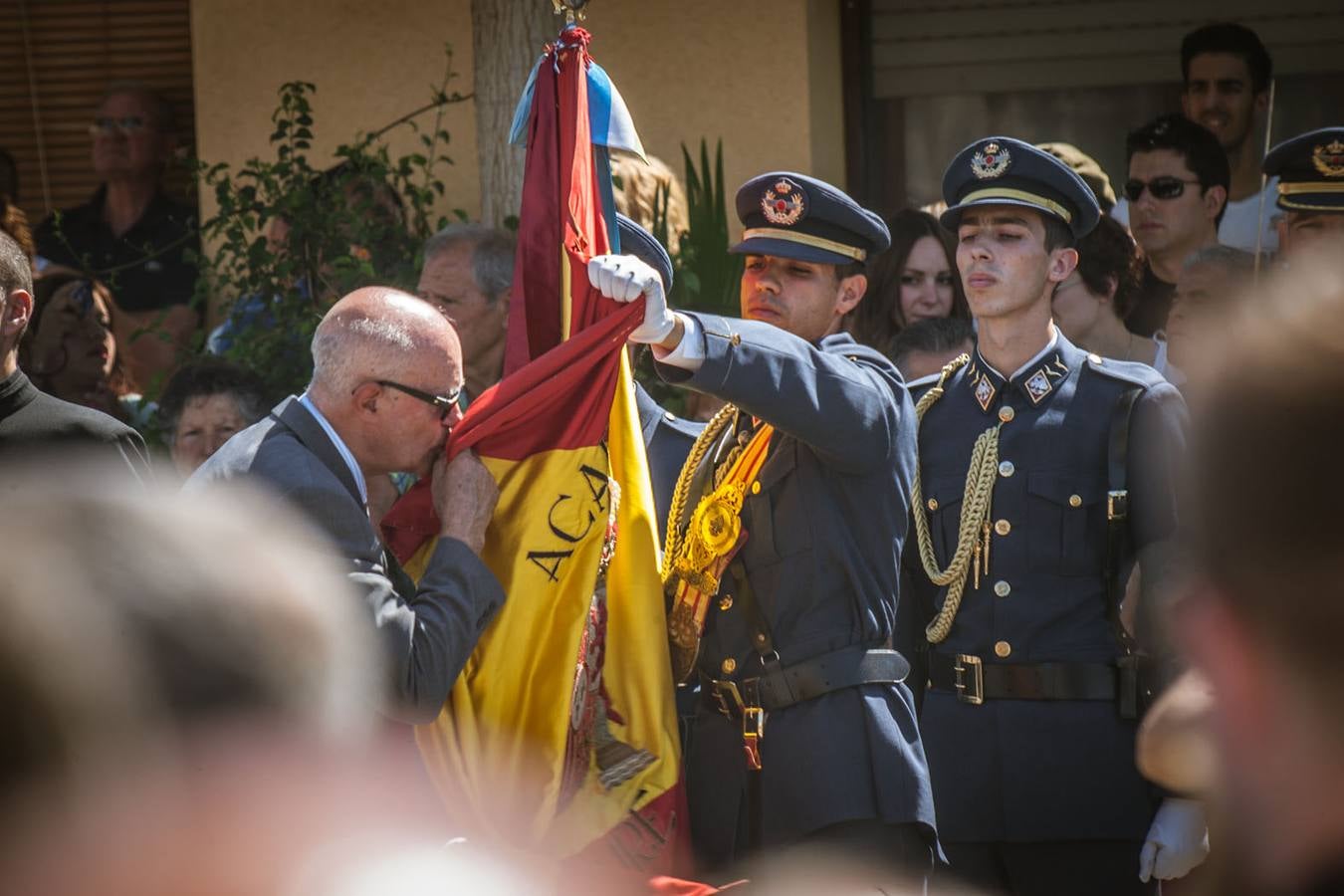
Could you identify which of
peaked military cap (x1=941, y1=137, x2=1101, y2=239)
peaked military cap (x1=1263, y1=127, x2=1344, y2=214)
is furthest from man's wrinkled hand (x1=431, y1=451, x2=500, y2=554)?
peaked military cap (x1=1263, y1=127, x2=1344, y2=214)

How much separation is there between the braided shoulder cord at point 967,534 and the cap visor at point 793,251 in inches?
20.2

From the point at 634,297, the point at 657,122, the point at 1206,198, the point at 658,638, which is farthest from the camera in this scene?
the point at 657,122

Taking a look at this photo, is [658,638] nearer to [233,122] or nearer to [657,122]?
[657,122]

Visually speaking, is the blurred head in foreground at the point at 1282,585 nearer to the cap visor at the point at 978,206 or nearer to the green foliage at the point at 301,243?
the cap visor at the point at 978,206

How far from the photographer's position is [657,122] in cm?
711

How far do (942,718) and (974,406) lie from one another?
0.73 m

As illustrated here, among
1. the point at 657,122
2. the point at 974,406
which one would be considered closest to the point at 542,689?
the point at 974,406

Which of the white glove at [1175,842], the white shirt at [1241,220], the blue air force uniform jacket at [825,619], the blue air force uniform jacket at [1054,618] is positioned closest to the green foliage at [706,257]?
the white shirt at [1241,220]

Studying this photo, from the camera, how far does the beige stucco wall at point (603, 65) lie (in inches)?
277

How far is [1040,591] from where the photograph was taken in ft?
13.3

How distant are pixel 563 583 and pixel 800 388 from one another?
1.84ft

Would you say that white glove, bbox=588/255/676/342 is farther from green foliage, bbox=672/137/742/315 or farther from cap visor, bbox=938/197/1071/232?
green foliage, bbox=672/137/742/315

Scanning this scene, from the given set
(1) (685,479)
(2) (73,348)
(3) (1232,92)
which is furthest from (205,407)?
(3) (1232,92)

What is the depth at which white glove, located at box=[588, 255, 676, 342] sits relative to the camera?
10.9 feet
